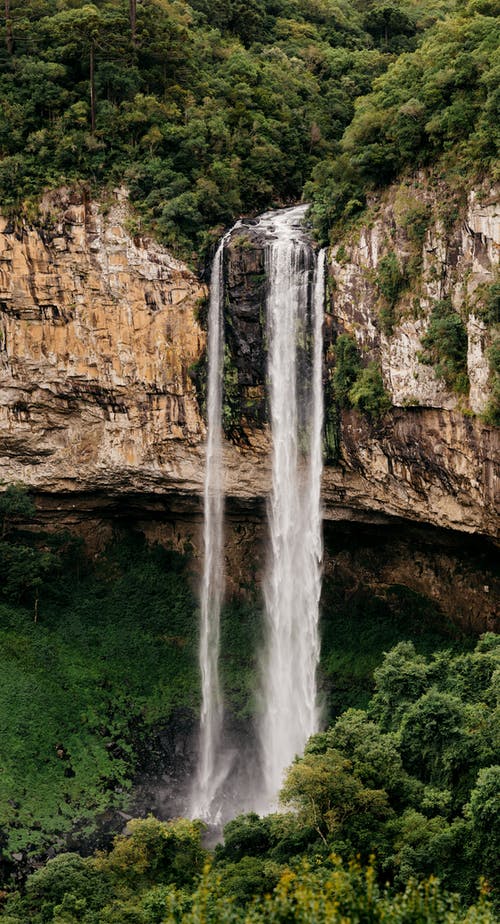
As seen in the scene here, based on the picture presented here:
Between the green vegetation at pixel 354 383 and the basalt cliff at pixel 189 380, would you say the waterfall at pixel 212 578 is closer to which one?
the basalt cliff at pixel 189 380

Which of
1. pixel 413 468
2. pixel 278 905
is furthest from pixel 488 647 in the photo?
pixel 278 905

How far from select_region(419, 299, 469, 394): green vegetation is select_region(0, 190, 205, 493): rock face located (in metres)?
6.79

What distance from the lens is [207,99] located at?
107 ft

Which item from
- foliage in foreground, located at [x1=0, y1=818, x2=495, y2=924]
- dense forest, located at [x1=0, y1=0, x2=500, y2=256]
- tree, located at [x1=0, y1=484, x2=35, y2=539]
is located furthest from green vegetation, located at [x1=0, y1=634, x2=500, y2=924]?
dense forest, located at [x1=0, y1=0, x2=500, y2=256]

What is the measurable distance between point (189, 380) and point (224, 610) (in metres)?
7.36

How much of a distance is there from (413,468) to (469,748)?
25.3 feet

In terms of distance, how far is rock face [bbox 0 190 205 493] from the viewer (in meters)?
29.4

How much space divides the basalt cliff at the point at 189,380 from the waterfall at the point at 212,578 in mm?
284

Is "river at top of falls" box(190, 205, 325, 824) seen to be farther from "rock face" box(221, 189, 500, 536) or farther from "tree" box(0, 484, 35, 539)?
"tree" box(0, 484, 35, 539)

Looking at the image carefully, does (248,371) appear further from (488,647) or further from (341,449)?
(488,647)

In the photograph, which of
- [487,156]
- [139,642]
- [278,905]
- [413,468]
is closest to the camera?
[278,905]

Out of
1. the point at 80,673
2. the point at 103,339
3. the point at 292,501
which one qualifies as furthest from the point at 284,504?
the point at 80,673

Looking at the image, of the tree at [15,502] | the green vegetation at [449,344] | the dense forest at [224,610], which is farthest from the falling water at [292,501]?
the tree at [15,502]

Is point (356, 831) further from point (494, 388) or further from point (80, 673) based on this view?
point (80, 673)
